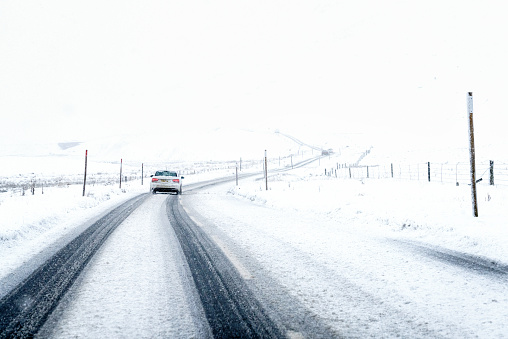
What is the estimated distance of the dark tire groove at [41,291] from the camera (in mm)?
2783

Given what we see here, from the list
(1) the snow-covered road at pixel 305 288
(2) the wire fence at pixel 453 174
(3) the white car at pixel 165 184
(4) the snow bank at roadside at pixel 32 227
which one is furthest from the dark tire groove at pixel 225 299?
(2) the wire fence at pixel 453 174

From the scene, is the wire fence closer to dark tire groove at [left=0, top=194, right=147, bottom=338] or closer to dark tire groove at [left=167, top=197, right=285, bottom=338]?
dark tire groove at [left=167, top=197, right=285, bottom=338]

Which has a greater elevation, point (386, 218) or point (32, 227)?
point (386, 218)

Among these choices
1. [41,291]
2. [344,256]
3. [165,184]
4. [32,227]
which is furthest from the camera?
[165,184]

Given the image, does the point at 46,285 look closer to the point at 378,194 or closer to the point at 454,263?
the point at 454,263

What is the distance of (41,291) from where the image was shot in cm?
362

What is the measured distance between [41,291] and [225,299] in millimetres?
2110

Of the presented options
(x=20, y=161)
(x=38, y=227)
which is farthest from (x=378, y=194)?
(x=20, y=161)

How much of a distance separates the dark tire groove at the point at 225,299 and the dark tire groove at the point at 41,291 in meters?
1.47

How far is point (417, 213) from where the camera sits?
8.53m

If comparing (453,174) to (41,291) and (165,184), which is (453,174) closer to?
(165,184)

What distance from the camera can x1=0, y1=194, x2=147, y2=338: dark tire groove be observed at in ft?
9.13

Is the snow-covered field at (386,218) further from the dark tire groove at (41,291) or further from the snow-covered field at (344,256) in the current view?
the dark tire groove at (41,291)

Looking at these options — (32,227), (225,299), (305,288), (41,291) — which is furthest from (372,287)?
(32,227)
